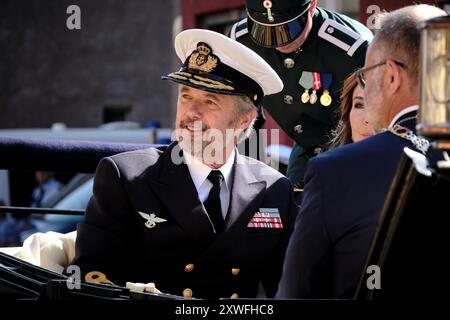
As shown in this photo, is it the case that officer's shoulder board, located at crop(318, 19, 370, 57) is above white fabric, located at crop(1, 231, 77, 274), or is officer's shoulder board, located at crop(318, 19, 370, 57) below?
above

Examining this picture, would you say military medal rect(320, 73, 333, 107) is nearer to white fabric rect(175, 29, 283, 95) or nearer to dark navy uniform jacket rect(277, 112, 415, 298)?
white fabric rect(175, 29, 283, 95)

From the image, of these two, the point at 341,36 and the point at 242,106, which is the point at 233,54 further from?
the point at 341,36

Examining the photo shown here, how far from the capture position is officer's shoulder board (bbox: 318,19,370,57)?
497 cm

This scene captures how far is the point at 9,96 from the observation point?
20328 millimetres

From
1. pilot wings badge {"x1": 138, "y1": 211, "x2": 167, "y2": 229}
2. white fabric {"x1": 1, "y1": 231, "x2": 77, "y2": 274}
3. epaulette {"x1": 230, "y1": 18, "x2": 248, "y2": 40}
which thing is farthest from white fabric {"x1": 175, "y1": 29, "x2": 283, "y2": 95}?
epaulette {"x1": 230, "y1": 18, "x2": 248, "y2": 40}

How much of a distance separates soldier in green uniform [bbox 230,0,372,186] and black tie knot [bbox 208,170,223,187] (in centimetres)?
106

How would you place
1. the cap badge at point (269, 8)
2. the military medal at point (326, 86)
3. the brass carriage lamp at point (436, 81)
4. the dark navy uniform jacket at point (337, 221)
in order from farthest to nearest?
the military medal at point (326, 86)
the cap badge at point (269, 8)
the dark navy uniform jacket at point (337, 221)
the brass carriage lamp at point (436, 81)

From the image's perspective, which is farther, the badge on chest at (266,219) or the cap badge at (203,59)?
the cap badge at (203,59)

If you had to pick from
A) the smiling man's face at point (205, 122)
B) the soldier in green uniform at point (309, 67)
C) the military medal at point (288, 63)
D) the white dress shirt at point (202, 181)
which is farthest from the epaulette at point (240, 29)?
the white dress shirt at point (202, 181)

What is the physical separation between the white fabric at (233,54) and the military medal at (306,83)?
1057mm

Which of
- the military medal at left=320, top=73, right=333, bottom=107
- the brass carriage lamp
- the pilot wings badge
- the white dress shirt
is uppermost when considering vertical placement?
the brass carriage lamp

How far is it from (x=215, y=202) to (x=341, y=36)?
5.03 feet

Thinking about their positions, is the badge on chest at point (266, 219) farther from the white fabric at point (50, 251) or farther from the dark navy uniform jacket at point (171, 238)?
the white fabric at point (50, 251)

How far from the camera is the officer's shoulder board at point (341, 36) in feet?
16.3
